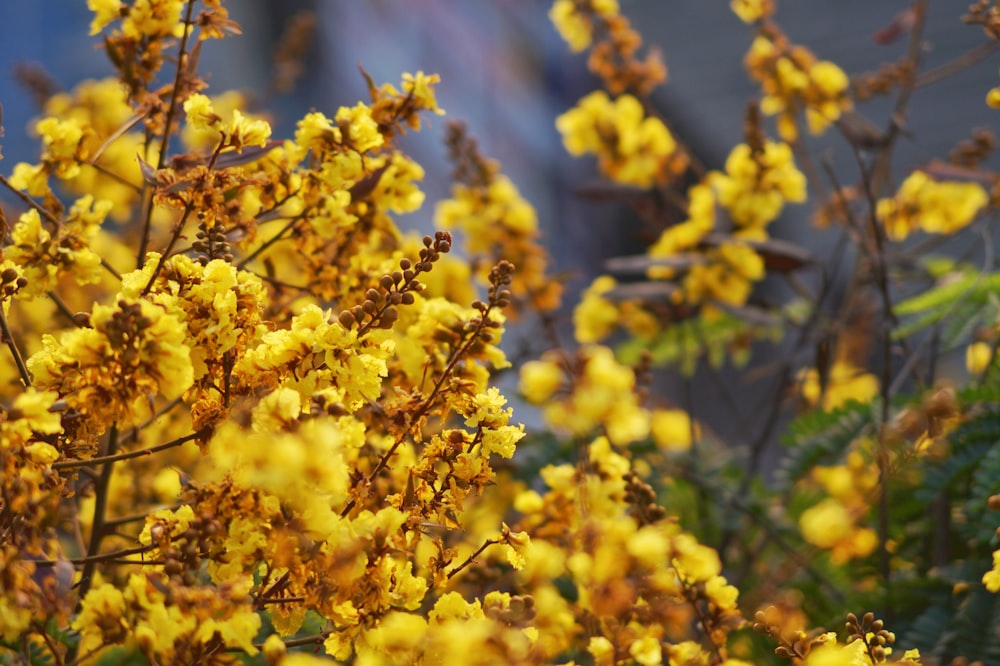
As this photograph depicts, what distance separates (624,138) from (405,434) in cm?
139

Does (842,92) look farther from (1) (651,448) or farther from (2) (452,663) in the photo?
(2) (452,663)

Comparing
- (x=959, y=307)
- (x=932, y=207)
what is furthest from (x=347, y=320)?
(x=932, y=207)

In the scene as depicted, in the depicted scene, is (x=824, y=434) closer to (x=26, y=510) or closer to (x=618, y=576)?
(x=618, y=576)

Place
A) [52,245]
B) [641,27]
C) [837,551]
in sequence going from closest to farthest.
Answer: [52,245] → [837,551] → [641,27]

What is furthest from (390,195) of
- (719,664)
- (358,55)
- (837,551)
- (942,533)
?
(358,55)

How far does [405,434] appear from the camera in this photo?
807 mm

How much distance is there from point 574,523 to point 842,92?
124 centimetres

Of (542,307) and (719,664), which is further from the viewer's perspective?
(542,307)

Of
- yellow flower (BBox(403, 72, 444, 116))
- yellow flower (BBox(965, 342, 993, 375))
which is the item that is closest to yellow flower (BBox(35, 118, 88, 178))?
yellow flower (BBox(403, 72, 444, 116))

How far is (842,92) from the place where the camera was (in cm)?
191

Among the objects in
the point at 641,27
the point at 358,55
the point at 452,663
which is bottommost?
the point at 452,663

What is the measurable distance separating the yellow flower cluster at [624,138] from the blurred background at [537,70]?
2.01 m

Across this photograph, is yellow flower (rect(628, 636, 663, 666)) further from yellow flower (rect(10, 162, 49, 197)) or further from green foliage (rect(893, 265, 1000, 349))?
green foliage (rect(893, 265, 1000, 349))

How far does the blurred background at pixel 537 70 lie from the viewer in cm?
445
